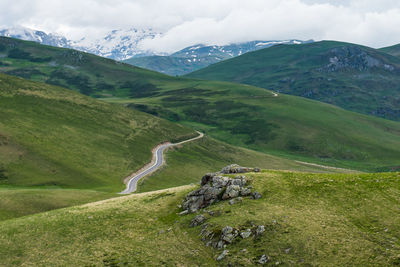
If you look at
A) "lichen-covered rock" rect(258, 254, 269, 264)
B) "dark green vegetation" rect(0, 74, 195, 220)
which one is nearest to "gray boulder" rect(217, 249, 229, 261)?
"lichen-covered rock" rect(258, 254, 269, 264)

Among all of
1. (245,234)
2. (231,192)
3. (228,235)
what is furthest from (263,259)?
(231,192)

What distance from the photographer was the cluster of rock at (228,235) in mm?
40800

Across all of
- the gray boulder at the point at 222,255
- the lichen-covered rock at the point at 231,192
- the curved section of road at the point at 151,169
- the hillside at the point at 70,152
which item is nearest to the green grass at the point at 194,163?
the hillside at the point at 70,152

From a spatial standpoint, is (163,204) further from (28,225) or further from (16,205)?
(16,205)

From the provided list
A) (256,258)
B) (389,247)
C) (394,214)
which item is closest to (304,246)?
(256,258)

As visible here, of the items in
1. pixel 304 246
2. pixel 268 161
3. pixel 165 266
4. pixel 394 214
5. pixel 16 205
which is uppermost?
pixel 394 214

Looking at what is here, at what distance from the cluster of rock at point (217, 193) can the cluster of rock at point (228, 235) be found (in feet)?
27.2

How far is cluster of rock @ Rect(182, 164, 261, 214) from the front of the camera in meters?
51.9

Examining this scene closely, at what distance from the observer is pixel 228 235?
41.3 m

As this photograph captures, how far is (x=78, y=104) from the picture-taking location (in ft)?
602

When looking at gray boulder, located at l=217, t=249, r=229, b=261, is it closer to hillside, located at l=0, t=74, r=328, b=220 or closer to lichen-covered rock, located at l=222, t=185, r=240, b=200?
lichen-covered rock, located at l=222, t=185, r=240, b=200

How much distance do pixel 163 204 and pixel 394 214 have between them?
36.0 meters

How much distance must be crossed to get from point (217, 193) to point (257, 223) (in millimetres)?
11981

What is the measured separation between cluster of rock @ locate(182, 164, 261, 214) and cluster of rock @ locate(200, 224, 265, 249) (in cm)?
829
